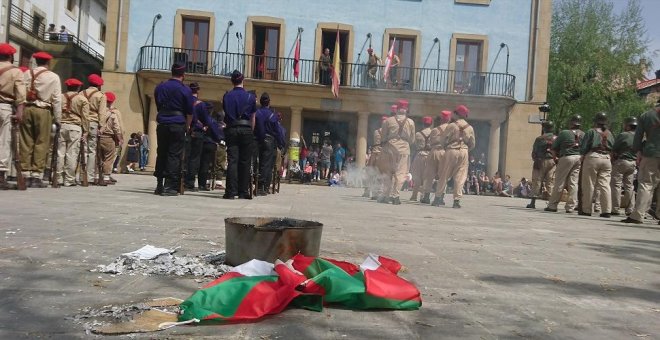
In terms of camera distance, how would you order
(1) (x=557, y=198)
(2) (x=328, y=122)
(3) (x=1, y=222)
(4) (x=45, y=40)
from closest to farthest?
(3) (x=1, y=222) < (1) (x=557, y=198) < (2) (x=328, y=122) < (4) (x=45, y=40)

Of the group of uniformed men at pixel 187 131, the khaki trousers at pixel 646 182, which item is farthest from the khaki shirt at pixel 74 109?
the khaki trousers at pixel 646 182

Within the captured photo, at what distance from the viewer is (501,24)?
82.2 feet

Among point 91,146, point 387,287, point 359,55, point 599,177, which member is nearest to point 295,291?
point 387,287

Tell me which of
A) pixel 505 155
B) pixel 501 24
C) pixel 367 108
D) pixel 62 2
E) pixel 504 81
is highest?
pixel 62 2

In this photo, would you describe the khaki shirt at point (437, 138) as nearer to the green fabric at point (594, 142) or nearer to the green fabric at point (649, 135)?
the green fabric at point (594, 142)

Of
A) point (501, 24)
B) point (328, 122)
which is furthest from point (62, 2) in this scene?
point (501, 24)

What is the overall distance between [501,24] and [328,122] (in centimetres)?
866

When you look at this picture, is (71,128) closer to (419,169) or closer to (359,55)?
(419,169)

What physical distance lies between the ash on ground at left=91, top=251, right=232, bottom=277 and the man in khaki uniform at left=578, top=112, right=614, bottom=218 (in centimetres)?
979

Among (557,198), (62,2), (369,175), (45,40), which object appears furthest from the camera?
(62,2)

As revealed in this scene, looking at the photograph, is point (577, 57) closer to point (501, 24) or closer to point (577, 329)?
point (501, 24)

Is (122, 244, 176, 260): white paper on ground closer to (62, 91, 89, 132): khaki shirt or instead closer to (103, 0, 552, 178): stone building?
(62, 91, 89, 132): khaki shirt

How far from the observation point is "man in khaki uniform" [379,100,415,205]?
1152 cm

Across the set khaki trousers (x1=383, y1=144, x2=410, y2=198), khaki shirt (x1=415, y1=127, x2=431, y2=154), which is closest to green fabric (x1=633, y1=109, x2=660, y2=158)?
khaki trousers (x1=383, y1=144, x2=410, y2=198)
